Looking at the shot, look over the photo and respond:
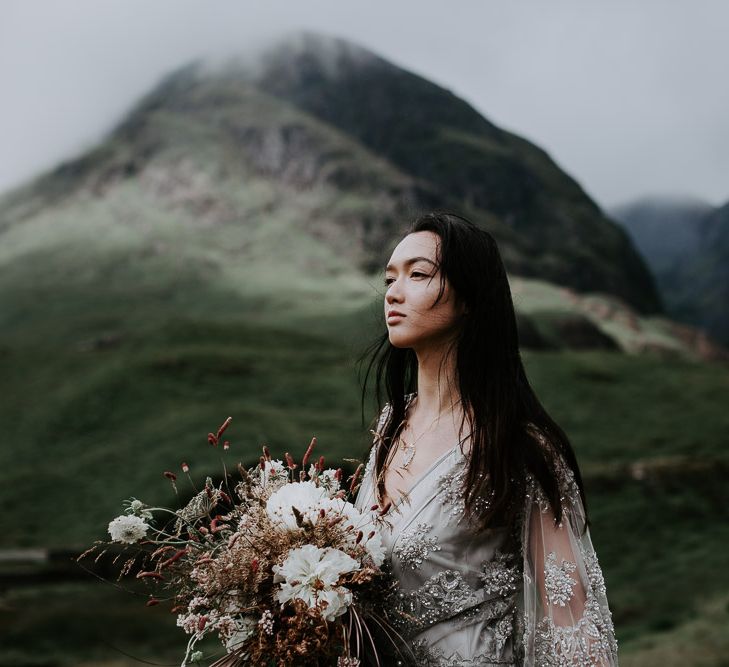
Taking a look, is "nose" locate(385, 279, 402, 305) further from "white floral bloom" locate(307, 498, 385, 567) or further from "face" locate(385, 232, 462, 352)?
"white floral bloom" locate(307, 498, 385, 567)

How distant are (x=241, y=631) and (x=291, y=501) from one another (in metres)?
0.38

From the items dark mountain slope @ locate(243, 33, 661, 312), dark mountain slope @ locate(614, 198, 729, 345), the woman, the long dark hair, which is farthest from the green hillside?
dark mountain slope @ locate(614, 198, 729, 345)

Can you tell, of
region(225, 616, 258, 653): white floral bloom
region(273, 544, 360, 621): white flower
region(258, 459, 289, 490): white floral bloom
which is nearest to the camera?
region(273, 544, 360, 621): white flower

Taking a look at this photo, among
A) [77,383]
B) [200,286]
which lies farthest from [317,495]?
[200,286]

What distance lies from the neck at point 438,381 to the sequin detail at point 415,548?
0.49 meters

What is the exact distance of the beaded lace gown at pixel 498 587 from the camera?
2469mm

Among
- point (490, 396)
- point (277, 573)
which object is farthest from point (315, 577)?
point (490, 396)

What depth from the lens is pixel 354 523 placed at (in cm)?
240

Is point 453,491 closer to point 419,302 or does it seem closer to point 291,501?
point 291,501

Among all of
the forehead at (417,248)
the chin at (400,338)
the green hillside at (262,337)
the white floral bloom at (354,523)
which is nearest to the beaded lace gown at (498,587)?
the white floral bloom at (354,523)

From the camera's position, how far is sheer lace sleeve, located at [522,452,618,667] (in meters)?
2.45

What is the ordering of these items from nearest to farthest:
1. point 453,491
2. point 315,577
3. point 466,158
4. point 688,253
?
1. point 315,577
2. point 453,491
3. point 688,253
4. point 466,158

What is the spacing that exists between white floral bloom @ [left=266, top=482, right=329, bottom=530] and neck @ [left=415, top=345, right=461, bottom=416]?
2.05 ft

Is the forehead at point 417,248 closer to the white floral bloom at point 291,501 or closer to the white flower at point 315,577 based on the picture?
the white floral bloom at point 291,501
